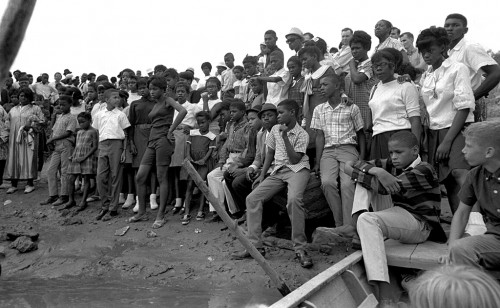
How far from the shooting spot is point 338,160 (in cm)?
565

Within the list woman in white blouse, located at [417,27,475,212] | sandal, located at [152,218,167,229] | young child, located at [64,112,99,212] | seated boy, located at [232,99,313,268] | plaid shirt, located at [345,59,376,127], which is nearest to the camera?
woman in white blouse, located at [417,27,475,212]

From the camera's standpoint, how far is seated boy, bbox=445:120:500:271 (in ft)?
10.6

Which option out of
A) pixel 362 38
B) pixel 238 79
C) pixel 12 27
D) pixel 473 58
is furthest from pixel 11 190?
pixel 12 27

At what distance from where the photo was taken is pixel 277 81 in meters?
7.06

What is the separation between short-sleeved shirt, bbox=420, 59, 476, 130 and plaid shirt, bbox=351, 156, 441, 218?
71 cm

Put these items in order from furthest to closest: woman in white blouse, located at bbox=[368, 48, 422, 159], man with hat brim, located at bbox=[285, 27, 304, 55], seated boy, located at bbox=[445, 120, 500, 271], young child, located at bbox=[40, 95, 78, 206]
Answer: young child, located at bbox=[40, 95, 78, 206], man with hat brim, located at bbox=[285, 27, 304, 55], woman in white blouse, located at bbox=[368, 48, 422, 159], seated boy, located at bbox=[445, 120, 500, 271]

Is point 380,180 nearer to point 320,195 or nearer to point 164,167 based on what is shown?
point 320,195

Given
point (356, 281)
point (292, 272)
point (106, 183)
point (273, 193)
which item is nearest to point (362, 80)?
point (273, 193)

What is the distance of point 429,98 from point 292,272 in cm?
248

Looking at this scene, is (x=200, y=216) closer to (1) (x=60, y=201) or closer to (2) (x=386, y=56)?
(1) (x=60, y=201)

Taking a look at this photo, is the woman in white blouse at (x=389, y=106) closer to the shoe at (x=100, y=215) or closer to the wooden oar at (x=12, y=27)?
the wooden oar at (x=12, y=27)

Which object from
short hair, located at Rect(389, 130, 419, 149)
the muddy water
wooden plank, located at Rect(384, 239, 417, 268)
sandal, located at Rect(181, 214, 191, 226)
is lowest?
the muddy water

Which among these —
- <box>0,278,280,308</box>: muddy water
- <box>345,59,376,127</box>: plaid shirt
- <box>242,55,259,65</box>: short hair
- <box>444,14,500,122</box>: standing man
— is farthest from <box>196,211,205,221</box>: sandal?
<box>444,14,500,122</box>: standing man

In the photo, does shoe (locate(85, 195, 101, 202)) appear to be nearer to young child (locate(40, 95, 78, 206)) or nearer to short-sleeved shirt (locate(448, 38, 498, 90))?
young child (locate(40, 95, 78, 206))
